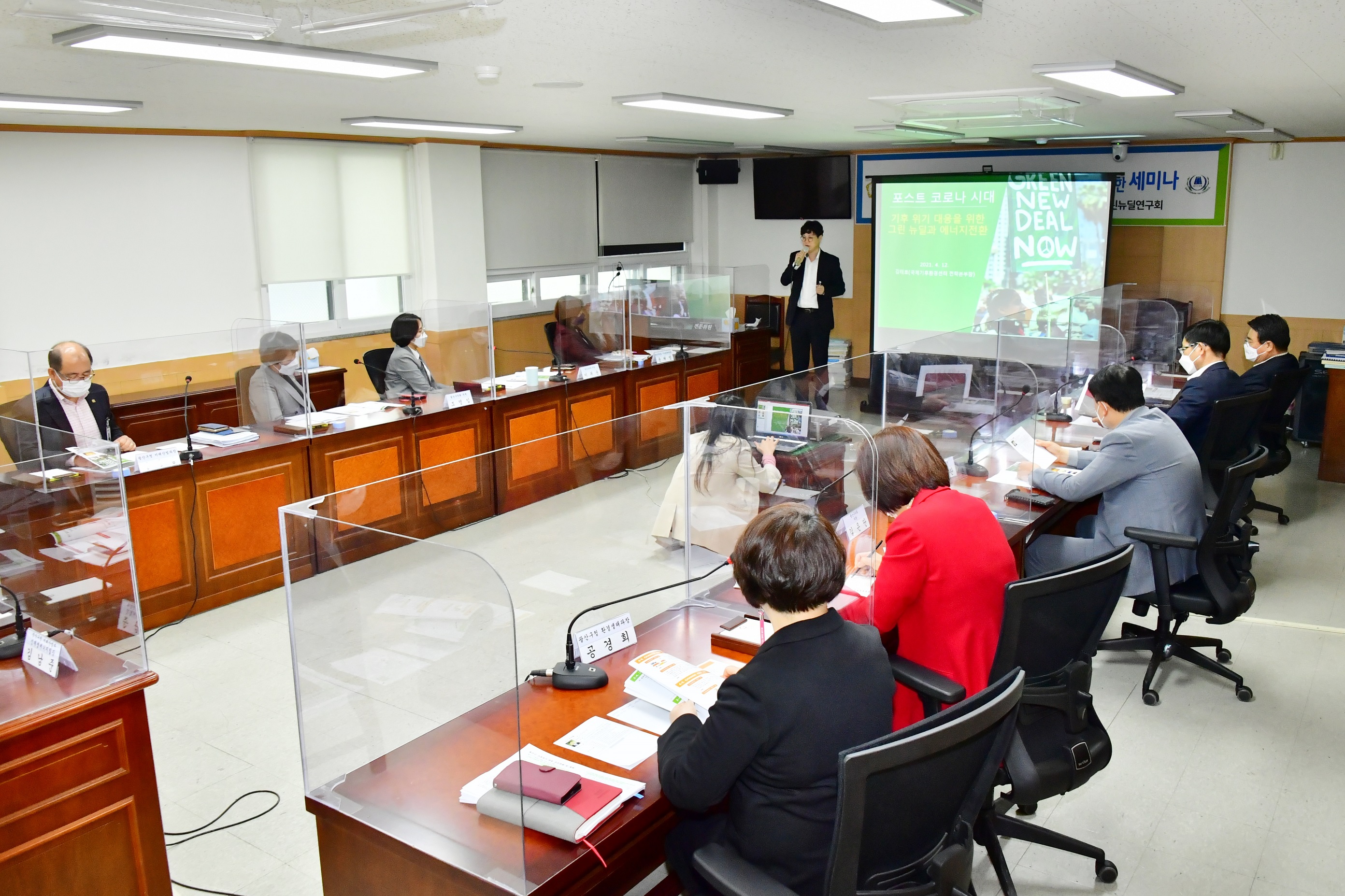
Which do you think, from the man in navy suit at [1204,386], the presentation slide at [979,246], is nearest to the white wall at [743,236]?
the presentation slide at [979,246]

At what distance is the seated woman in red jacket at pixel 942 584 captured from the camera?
251 centimetres

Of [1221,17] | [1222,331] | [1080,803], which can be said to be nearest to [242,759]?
[1080,803]

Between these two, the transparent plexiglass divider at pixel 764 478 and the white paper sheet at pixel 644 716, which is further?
the transparent plexiglass divider at pixel 764 478

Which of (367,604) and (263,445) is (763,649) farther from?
(263,445)

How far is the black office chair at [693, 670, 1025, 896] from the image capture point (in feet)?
5.30

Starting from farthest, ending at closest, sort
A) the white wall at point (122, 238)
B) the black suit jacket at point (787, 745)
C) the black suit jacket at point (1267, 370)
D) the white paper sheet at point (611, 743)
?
the white wall at point (122, 238)
the black suit jacket at point (1267, 370)
the white paper sheet at point (611, 743)
the black suit jacket at point (787, 745)

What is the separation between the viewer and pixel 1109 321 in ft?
22.9

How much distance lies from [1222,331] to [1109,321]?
71.8 inches

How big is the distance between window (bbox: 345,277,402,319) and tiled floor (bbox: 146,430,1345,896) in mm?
3822

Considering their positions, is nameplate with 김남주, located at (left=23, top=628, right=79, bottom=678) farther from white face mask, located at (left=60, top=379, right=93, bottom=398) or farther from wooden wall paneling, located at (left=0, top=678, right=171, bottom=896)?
white face mask, located at (left=60, top=379, right=93, bottom=398)

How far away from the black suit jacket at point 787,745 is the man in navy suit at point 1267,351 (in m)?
4.42

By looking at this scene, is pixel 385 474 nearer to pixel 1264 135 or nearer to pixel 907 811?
pixel 907 811

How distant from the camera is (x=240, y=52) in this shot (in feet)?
10.3

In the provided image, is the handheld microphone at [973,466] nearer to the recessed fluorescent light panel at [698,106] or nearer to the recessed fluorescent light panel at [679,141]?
the recessed fluorescent light panel at [698,106]
